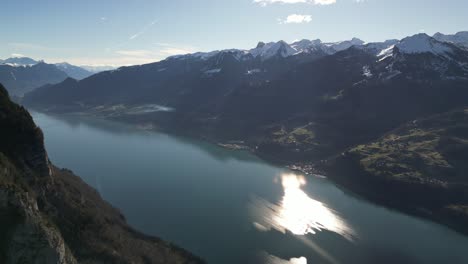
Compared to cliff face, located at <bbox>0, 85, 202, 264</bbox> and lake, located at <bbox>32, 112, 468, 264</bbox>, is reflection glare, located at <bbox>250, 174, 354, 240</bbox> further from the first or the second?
cliff face, located at <bbox>0, 85, 202, 264</bbox>

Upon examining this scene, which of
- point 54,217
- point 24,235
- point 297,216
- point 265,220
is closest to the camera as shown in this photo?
point 24,235

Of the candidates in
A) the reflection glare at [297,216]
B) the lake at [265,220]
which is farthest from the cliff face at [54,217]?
the reflection glare at [297,216]

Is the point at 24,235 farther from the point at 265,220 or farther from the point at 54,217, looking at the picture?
Answer: the point at 265,220

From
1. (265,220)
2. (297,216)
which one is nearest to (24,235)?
(265,220)

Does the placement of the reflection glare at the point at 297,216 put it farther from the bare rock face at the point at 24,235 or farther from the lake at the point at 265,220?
the bare rock face at the point at 24,235

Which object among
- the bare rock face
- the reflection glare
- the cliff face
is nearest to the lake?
the reflection glare

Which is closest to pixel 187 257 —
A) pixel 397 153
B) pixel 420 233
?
pixel 420 233
